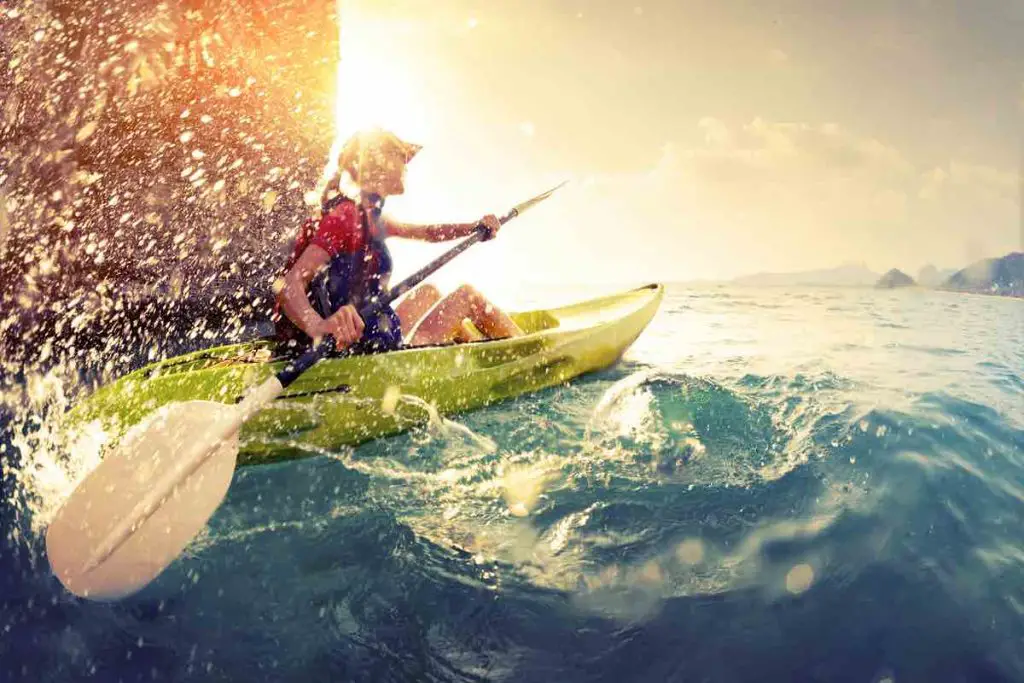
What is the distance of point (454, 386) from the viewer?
391 cm

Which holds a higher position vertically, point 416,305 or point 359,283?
point 359,283

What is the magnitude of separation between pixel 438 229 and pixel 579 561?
10.3 ft

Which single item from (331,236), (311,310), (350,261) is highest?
(331,236)

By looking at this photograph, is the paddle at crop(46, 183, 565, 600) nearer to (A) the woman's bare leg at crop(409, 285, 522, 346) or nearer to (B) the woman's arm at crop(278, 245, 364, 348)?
(B) the woman's arm at crop(278, 245, 364, 348)

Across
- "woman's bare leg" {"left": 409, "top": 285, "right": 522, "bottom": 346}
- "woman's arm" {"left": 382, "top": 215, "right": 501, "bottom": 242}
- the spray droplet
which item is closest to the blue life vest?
"woman's bare leg" {"left": 409, "top": 285, "right": 522, "bottom": 346}

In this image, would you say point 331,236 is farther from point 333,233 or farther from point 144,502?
point 144,502

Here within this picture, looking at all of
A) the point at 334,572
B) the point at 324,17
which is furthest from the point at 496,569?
the point at 324,17

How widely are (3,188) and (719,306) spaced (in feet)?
45.7

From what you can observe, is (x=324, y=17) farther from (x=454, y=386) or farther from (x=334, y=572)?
(x=334, y=572)

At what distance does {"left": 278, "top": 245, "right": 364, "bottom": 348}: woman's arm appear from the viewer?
10.6ft

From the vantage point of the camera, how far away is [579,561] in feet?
8.17

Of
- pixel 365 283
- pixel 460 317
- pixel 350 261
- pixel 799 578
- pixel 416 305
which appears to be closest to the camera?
pixel 799 578

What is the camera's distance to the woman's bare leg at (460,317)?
4.51 meters

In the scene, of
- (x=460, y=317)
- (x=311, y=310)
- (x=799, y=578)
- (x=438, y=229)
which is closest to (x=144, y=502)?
(x=311, y=310)
